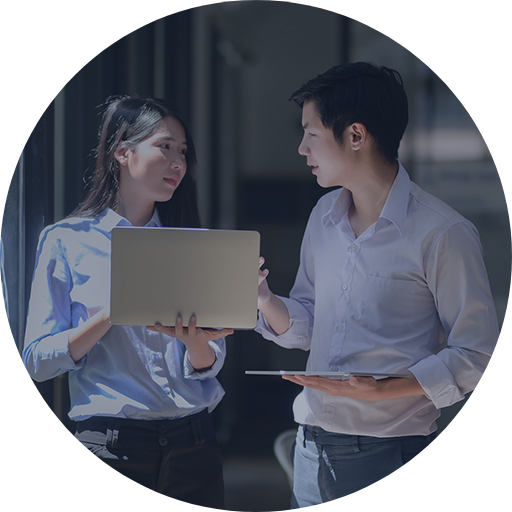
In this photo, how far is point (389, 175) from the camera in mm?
1960

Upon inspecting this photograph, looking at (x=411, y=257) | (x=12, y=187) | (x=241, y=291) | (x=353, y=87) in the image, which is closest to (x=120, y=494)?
(x=241, y=291)

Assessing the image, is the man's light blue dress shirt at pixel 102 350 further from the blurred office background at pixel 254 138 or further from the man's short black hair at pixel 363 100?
Answer: the man's short black hair at pixel 363 100

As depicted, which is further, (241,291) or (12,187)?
(12,187)

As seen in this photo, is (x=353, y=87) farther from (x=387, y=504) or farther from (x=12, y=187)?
(x=387, y=504)

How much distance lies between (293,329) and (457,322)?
1.70 ft

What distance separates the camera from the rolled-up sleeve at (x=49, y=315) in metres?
2.04

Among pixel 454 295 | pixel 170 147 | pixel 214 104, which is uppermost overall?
pixel 214 104

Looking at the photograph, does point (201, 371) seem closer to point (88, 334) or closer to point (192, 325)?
point (192, 325)

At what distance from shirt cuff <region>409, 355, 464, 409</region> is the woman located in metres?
0.65

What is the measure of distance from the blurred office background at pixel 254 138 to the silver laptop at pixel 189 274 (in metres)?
0.19

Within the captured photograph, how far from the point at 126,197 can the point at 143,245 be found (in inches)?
11.2

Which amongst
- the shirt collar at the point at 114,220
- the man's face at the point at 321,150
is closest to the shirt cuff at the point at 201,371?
the shirt collar at the point at 114,220

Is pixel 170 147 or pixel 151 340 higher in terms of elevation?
pixel 170 147

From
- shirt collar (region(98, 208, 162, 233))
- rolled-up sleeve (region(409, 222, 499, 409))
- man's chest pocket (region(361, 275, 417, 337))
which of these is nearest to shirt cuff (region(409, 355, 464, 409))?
rolled-up sleeve (region(409, 222, 499, 409))
